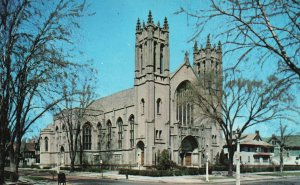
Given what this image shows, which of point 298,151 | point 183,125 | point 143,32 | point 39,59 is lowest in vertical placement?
point 298,151

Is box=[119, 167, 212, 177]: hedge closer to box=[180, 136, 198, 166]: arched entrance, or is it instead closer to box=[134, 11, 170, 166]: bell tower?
box=[134, 11, 170, 166]: bell tower

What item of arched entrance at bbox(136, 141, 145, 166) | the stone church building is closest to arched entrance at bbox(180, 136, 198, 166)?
the stone church building

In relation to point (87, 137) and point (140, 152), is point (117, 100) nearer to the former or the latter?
point (87, 137)

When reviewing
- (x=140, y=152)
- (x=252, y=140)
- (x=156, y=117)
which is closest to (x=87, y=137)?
(x=140, y=152)

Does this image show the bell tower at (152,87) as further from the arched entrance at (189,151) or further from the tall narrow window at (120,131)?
the tall narrow window at (120,131)

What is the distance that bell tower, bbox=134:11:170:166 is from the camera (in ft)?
185

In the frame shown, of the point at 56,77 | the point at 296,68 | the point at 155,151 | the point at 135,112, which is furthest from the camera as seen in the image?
the point at 135,112

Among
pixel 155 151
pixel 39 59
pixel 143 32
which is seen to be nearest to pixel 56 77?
pixel 39 59

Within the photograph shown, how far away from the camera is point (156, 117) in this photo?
57969 millimetres

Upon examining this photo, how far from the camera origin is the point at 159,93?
59.2 m

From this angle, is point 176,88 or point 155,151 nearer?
point 155,151

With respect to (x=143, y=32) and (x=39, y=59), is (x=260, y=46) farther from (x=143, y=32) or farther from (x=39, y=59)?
(x=143, y=32)

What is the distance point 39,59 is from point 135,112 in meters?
38.1

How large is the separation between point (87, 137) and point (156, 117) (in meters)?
23.8
